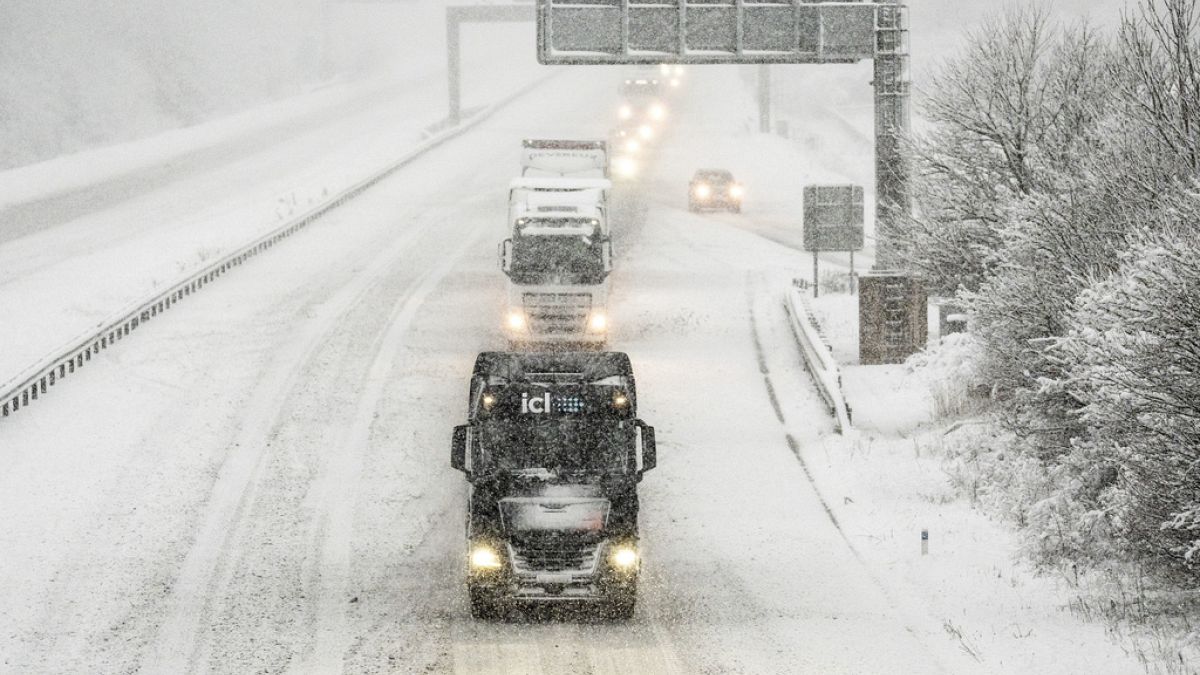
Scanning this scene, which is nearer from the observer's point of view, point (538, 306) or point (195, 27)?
point (538, 306)

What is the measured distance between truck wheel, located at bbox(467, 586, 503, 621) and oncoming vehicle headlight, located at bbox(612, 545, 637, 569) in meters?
1.36

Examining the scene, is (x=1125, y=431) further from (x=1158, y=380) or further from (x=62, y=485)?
(x=62, y=485)

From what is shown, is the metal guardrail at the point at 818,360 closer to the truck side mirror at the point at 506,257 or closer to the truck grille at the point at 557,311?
the truck grille at the point at 557,311

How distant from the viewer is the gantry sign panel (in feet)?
97.6

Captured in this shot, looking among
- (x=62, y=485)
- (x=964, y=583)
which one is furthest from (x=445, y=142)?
(x=964, y=583)

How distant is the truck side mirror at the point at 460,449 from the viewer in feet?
50.4

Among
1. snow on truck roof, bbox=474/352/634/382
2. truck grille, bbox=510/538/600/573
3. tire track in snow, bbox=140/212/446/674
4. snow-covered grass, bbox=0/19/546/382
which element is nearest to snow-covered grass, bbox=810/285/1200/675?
truck grille, bbox=510/538/600/573

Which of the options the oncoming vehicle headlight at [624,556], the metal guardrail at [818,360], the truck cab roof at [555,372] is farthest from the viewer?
the metal guardrail at [818,360]

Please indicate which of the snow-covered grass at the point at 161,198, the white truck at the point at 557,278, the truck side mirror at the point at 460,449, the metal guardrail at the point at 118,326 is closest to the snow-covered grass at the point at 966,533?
the white truck at the point at 557,278

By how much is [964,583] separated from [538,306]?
12.2m

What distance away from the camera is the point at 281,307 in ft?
101

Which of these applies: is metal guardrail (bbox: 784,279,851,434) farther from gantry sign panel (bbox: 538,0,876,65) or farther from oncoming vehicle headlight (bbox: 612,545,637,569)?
oncoming vehicle headlight (bbox: 612,545,637,569)

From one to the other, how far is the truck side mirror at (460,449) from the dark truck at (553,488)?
13 millimetres

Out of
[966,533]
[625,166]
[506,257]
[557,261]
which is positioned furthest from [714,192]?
[966,533]
